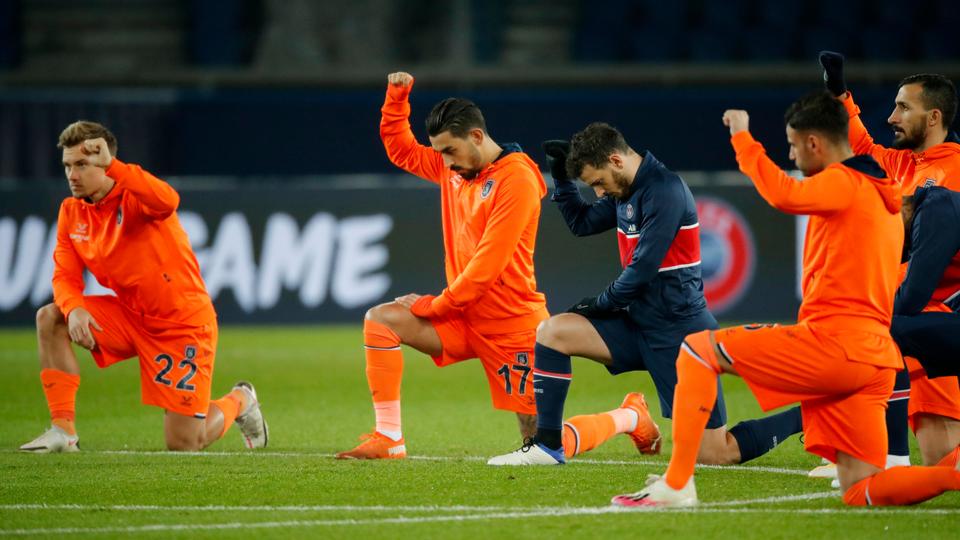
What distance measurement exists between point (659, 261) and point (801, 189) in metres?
1.35

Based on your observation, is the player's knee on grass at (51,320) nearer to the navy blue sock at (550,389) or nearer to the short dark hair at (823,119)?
the navy blue sock at (550,389)

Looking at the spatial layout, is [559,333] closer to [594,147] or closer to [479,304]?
[479,304]

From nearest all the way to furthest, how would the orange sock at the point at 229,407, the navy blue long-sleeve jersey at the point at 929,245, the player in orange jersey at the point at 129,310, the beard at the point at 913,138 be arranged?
the navy blue long-sleeve jersey at the point at 929,245 < the beard at the point at 913,138 < the player in orange jersey at the point at 129,310 < the orange sock at the point at 229,407

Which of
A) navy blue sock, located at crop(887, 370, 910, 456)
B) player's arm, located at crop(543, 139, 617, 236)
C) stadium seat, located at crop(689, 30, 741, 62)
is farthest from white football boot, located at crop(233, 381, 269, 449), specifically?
stadium seat, located at crop(689, 30, 741, 62)

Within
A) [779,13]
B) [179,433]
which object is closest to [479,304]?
[179,433]

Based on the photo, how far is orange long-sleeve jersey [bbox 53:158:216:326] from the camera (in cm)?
742

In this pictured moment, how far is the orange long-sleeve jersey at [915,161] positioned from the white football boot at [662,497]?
1.98 metres

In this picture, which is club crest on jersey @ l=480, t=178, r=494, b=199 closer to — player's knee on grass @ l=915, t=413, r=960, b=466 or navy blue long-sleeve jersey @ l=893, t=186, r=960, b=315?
navy blue long-sleeve jersey @ l=893, t=186, r=960, b=315

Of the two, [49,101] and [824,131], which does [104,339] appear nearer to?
[824,131]

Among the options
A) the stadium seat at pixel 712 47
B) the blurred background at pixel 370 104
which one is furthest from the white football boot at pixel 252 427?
the stadium seat at pixel 712 47

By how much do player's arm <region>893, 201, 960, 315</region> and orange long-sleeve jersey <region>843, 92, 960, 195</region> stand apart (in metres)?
0.49

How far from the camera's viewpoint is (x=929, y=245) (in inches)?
229

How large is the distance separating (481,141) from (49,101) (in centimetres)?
1051

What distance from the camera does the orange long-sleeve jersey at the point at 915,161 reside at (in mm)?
6469
